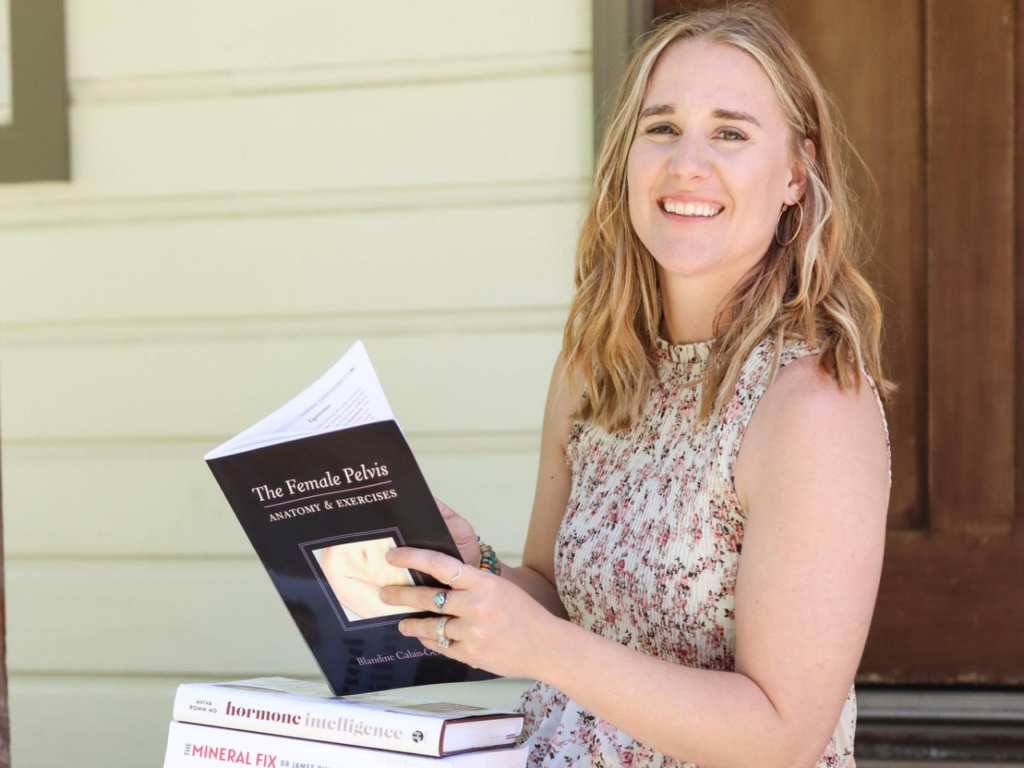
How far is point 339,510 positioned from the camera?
124 cm

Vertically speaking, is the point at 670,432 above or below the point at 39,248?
below

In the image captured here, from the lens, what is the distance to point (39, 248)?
2680 mm

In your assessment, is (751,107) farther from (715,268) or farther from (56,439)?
(56,439)

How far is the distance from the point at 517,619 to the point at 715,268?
0.66m

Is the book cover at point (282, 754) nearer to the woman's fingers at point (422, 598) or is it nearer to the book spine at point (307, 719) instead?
the book spine at point (307, 719)

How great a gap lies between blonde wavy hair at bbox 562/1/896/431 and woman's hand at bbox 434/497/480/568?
29cm

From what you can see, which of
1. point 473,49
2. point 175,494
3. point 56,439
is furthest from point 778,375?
point 56,439

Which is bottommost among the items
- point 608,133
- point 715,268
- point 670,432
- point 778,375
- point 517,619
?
point 517,619

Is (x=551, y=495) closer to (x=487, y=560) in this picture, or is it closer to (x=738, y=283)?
(x=487, y=560)

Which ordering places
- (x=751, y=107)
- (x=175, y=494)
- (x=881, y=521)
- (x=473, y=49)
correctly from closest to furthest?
(x=881, y=521) → (x=751, y=107) → (x=473, y=49) → (x=175, y=494)

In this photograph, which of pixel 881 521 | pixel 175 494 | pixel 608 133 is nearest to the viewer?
pixel 881 521

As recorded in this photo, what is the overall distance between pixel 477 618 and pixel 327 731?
24cm

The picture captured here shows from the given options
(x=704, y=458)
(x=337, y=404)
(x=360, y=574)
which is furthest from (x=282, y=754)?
(x=704, y=458)

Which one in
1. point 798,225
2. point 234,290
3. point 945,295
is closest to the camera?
point 798,225
